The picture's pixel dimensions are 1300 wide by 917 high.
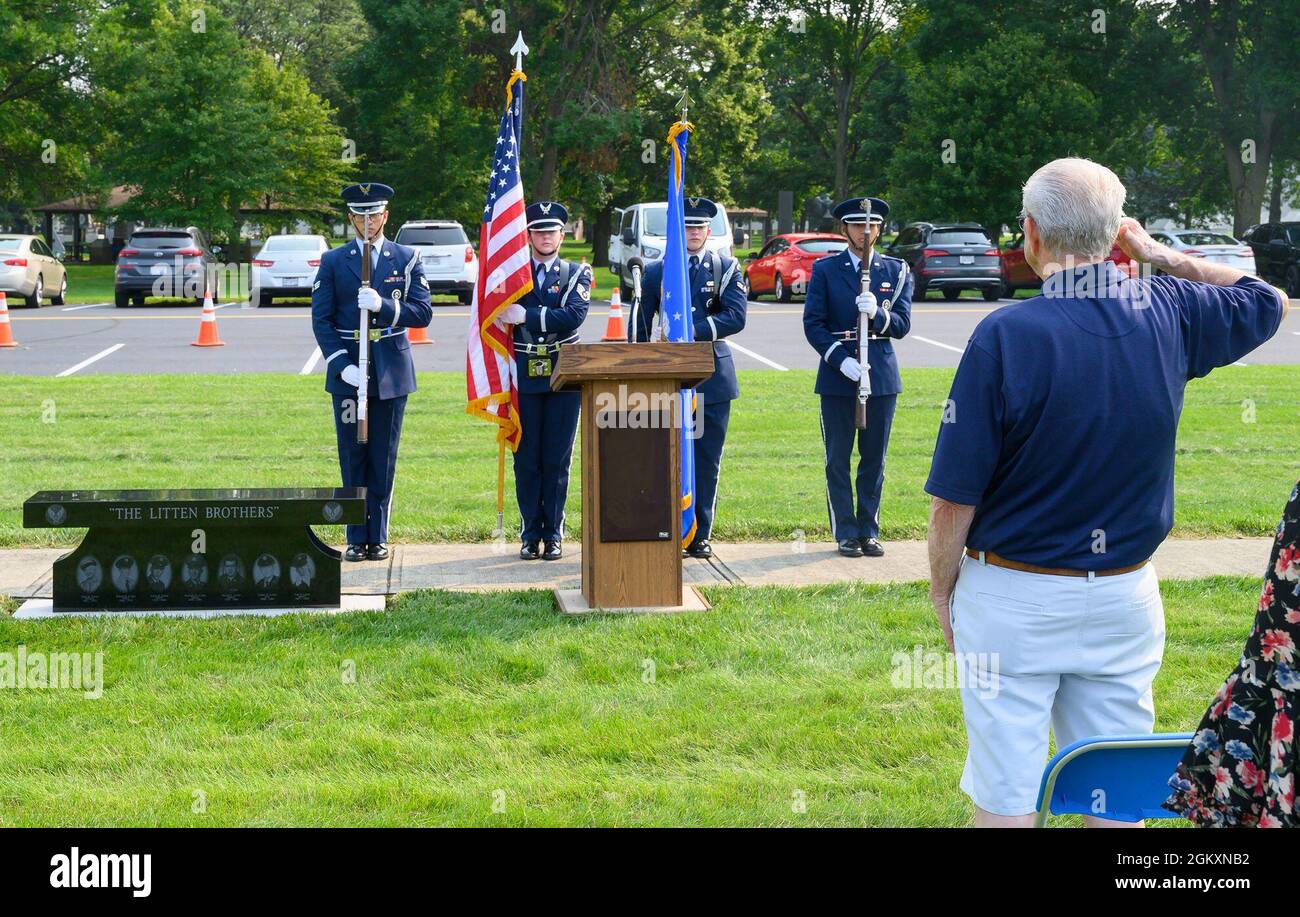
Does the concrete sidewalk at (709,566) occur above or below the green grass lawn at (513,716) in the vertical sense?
above

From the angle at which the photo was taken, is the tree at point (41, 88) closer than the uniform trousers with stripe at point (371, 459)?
No

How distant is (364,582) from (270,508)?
946 millimetres

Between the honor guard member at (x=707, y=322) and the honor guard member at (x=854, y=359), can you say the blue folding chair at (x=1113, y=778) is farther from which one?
the honor guard member at (x=707, y=322)

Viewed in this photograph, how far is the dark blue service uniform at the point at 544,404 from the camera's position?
28.9 feet

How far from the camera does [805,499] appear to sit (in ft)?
34.7

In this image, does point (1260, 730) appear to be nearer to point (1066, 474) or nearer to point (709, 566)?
point (1066, 474)

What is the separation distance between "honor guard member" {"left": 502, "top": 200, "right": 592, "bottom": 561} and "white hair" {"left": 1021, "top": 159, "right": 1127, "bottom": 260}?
220 inches

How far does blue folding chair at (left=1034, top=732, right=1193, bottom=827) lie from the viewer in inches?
119

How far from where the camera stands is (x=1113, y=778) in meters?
3.10

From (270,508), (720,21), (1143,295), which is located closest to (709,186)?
(720,21)

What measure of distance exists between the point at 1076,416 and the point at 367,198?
6057 millimetres

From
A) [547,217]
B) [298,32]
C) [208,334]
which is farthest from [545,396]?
[298,32]

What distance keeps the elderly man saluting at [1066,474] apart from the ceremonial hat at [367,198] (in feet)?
18.9

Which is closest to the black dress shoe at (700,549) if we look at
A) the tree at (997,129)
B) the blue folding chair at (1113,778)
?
the blue folding chair at (1113,778)
